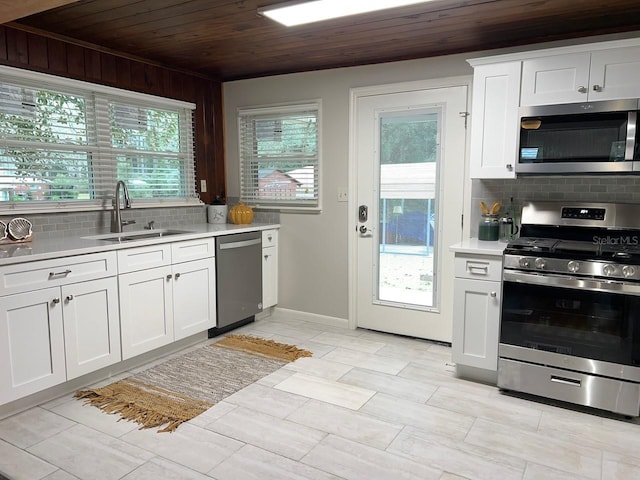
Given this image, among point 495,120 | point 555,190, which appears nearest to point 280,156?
point 495,120

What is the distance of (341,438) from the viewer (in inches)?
94.9

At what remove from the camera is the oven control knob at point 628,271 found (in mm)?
2513

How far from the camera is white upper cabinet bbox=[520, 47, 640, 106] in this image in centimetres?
267

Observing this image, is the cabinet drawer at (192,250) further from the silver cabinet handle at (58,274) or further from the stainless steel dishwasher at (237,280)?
the silver cabinet handle at (58,274)

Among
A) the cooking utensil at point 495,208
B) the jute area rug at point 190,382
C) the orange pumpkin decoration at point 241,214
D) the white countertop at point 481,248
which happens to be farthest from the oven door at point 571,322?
the orange pumpkin decoration at point 241,214

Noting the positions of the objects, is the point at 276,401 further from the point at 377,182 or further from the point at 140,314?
the point at 377,182

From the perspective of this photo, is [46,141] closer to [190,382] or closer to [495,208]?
[190,382]

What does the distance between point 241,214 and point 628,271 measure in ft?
9.99

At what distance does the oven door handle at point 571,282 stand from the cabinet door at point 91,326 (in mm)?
2459

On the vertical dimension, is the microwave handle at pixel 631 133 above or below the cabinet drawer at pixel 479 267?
above

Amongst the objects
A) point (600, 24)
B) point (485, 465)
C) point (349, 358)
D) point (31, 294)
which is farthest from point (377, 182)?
point (31, 294)

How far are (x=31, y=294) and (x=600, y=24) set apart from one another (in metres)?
3.76

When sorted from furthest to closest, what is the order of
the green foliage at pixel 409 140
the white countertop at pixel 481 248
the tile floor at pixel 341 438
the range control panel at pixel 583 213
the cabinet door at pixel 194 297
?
the green foliage at pixel 409 140 < the cabinet door at pixel 194 297 < the range control panel at pixel 583 213 < the white countertop at pixel 481 248 < the tile floor at pixel 341 438

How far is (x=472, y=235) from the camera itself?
11.8 ft
